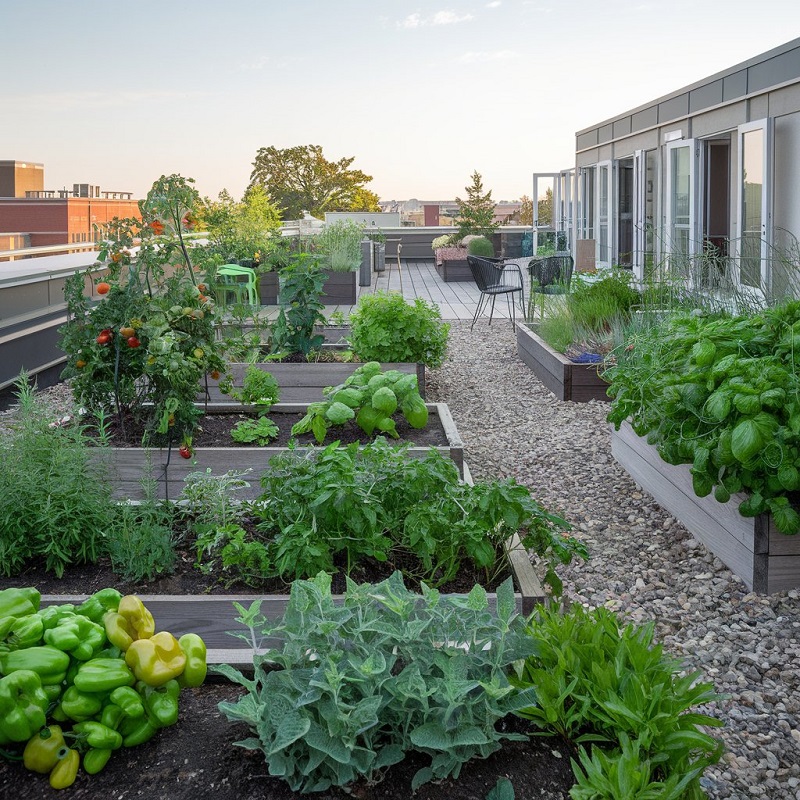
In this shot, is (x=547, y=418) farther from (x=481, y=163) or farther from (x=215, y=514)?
(x=481, y=163)

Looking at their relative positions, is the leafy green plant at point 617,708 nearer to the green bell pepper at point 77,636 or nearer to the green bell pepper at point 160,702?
the green bell pepper at point 160,702

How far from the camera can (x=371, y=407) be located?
158 inches

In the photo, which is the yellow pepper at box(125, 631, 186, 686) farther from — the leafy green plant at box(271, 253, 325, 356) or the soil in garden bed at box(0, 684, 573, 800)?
the leafy green plant at box(271, 253, 325, 356)

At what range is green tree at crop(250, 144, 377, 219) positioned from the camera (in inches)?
1724

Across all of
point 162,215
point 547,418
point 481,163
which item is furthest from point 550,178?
point 162,215

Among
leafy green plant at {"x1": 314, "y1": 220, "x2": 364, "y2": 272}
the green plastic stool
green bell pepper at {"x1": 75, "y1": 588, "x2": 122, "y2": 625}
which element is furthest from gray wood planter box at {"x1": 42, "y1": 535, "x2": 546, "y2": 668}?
leafy green plant at {"x1": 314, "y1": 220, "x2": 364, "y2": 272}

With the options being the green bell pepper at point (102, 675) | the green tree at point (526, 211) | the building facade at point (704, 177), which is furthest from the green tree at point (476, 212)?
the green bell pepper at point (102, 675)

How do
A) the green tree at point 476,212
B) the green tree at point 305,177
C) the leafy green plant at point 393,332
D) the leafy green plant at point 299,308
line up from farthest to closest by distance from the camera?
the green tree at point 305,177, the green tree at point 476,212, the leafy green plant at point 393,332, the leafy green plant at point 299,308

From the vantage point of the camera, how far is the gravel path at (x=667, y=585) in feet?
7.14

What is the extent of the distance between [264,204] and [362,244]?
8.31 ft

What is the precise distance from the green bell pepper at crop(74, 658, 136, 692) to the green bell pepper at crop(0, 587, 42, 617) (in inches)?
8.4

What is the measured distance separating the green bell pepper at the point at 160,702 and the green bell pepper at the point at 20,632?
0.19 meters

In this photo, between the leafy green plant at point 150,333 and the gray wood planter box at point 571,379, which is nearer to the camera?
the leafy green plant at point 150,333

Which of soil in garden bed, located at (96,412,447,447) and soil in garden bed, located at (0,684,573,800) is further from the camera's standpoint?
soil in garden bed, located at (96,412,447,447)
